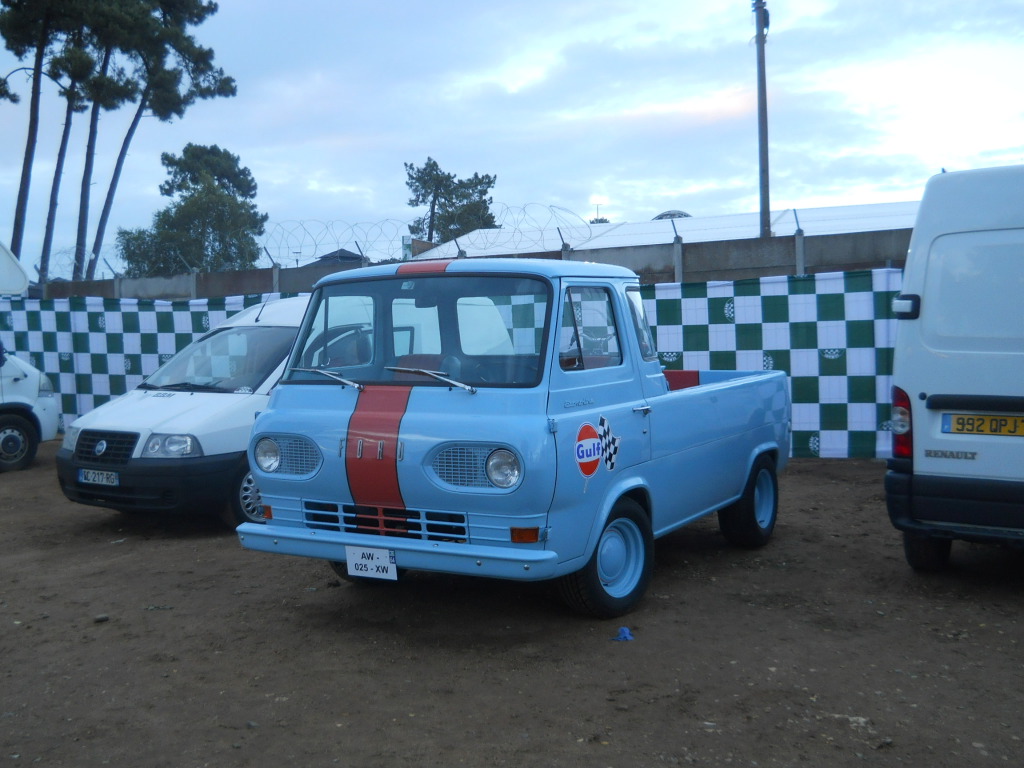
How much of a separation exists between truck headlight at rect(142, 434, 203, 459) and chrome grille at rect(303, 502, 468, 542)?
2.51m

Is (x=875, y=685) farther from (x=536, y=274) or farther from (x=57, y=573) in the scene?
(x=57, y=573)

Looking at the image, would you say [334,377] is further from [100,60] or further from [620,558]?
[100,60]

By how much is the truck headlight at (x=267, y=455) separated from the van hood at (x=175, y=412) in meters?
2.24

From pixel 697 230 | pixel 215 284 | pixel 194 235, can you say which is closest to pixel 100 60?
pixel 215 284

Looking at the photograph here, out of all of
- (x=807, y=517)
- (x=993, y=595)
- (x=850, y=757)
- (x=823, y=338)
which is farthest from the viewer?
(x=823, y=338)

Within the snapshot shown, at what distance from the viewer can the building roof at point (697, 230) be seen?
21094mm

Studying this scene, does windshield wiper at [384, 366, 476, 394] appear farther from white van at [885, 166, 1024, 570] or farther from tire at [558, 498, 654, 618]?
white van at [885, 166, 1024, 570]

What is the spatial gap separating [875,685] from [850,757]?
0.77 meters

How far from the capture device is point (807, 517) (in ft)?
24.9

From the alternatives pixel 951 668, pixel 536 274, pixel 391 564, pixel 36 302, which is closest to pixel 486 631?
pixel 391 564

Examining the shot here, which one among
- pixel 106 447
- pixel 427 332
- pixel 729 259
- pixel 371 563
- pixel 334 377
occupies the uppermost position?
pixel 729 259

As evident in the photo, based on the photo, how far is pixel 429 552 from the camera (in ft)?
14.7

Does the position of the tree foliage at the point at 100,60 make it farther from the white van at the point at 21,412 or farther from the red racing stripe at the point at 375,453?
the red racing stripe at the point at 375,453

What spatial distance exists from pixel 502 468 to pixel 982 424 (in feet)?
8.66
